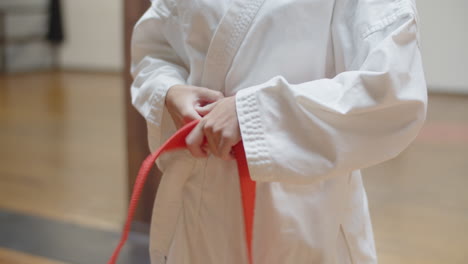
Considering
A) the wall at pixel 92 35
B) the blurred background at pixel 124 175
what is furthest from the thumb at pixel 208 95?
the wall at pixel 92 35

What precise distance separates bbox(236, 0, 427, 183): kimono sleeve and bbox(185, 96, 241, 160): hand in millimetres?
15

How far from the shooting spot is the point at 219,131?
94cm

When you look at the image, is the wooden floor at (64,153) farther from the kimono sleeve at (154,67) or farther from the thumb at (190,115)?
the thumb at (190,115)

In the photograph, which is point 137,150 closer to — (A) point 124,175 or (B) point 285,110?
(A) point 124,175

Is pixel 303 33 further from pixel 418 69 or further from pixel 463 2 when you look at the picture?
pixel 463 2

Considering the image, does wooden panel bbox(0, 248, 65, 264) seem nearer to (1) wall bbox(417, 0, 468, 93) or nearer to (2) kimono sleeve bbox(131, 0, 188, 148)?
(2) kimono sleeve bbox(131, 0, 188, 148)

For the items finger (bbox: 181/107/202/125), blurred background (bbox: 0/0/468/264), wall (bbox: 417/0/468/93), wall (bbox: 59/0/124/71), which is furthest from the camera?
wall (bbox: 59/0/124/71)

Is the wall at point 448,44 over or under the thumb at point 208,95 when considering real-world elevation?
under

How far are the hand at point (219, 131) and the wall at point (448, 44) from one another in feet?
6.81

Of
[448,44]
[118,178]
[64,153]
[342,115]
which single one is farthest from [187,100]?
[64,153]

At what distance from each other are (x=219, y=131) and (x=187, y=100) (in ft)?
0.41

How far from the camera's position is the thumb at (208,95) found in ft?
3.43

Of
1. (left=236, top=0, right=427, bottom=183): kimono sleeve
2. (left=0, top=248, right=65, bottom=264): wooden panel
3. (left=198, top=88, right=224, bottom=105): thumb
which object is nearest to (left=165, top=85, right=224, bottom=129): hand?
(left=198, top=88, right=224, bottom=105): thumb

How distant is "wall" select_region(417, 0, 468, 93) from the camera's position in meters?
2.92
